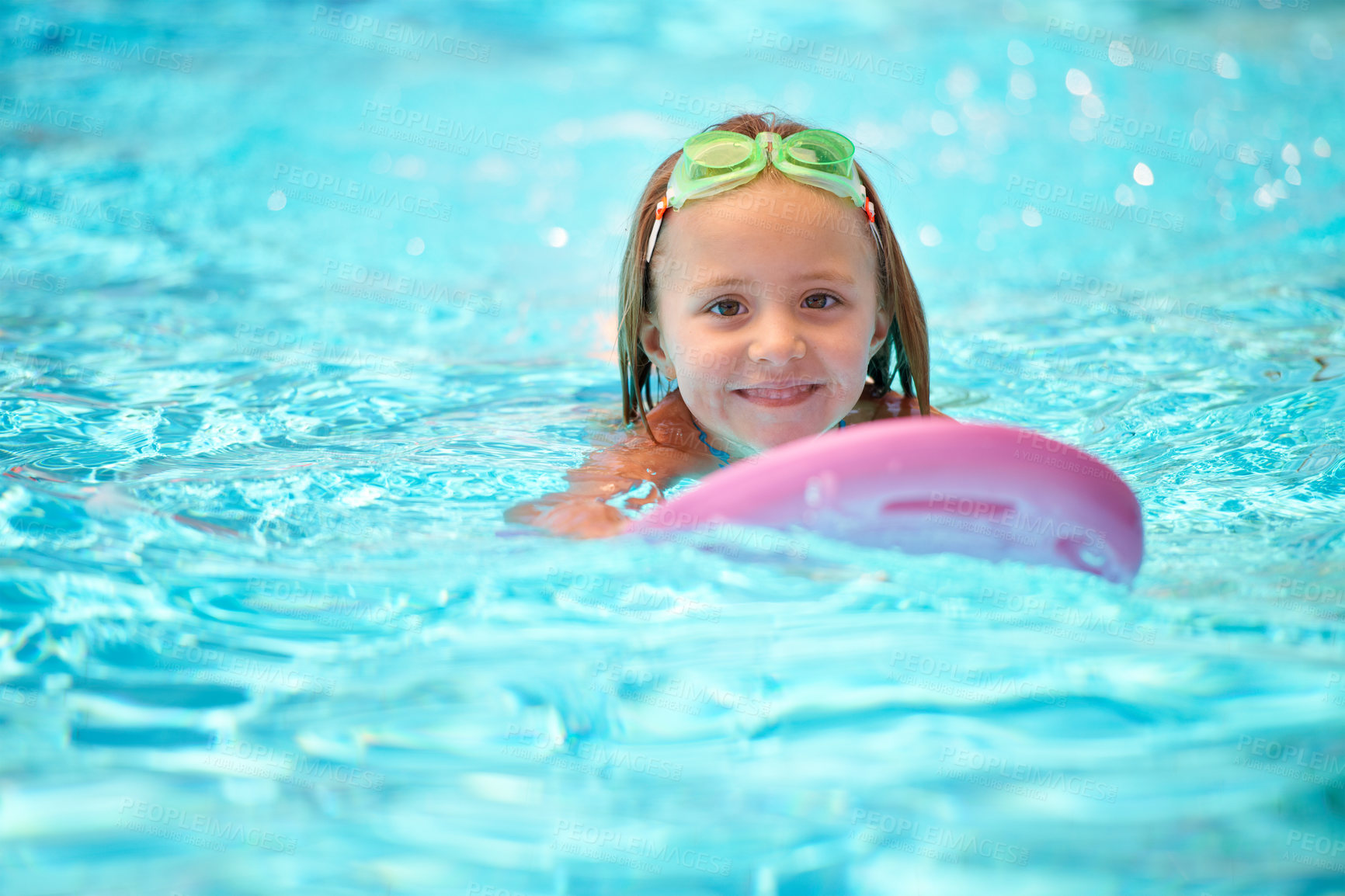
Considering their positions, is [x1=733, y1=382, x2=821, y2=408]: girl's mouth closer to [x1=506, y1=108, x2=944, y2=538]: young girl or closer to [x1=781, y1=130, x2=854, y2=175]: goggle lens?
[x1=506, y1=108, x2=944, y2=538]: young girl

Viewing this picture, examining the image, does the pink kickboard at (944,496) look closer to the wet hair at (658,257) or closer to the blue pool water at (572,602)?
the blue pool water at (572,602)

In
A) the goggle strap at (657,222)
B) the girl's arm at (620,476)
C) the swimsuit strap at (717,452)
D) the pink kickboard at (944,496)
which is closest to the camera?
the pink kickboard at (944,496)

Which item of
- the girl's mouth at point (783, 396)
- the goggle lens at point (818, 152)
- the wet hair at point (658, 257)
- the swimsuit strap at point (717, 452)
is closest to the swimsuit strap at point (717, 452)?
the swimsuit strap at point (717, 452)

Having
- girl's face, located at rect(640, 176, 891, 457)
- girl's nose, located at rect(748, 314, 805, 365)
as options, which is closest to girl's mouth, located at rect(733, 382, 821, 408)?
girl's face, located at rect(640, 176, 891, 457)

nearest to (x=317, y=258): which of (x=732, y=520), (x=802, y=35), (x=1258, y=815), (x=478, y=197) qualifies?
(x=478, y=197)

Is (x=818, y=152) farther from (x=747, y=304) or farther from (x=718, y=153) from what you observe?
(x=747, y=304)

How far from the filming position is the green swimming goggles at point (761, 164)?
2.85 metres

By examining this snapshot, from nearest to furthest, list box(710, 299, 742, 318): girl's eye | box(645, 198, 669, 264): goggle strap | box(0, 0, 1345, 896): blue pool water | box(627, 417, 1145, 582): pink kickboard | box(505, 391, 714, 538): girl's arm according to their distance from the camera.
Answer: box(0, 0, 1345, 896): blue pool water → box(627, 417, 1145, 582): pink kickboard → box(505, 391, 714, 538): girl's arm → box(710, 299, 742, 318): girl's eye → box(645, 198, 669, 264): goggle strap

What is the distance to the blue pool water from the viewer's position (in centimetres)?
158

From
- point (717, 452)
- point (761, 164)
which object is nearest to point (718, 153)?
point (761, 164)

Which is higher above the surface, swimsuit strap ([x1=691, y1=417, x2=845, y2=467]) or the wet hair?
the wet hair

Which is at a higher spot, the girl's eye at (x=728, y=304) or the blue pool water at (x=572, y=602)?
the girl's eye at (x=728, y=304)

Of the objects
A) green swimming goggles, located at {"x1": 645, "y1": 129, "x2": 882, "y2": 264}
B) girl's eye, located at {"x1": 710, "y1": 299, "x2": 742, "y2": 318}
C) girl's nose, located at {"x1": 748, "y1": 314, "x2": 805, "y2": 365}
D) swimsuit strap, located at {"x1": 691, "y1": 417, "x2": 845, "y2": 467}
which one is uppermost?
green swimming goggles, located at {"x1": 645, "y1": 129, "x2": 882, "y2": 264}

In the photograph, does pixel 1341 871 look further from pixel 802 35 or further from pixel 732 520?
pixel 802 35
